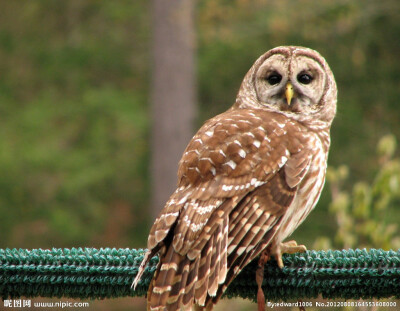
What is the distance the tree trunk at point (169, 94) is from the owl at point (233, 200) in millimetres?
6209

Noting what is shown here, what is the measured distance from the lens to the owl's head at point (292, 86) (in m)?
4.30

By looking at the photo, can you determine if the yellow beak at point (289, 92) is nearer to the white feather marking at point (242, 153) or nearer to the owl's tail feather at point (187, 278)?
the white feather marking at point (242, 153)

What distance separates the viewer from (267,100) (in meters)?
4.38

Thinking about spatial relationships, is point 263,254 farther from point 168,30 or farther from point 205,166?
point 168,30

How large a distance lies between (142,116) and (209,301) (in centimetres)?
858

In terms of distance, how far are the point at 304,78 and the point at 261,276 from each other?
5.15 ft

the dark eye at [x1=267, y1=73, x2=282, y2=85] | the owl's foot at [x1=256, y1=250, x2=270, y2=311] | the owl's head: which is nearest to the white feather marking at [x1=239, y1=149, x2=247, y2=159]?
the owl's foot at [x1=256, y1=250, x2=270, y2=311]

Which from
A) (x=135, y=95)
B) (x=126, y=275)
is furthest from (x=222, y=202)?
(x=135, y=95)

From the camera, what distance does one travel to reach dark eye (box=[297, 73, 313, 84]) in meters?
4.39

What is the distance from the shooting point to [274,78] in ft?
14.5

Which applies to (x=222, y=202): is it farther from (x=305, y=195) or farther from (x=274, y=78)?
(x=274, y=78)

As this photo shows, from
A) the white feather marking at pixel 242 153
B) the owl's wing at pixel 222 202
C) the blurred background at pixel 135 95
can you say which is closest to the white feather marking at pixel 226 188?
the owl's wing at pixel 222 202

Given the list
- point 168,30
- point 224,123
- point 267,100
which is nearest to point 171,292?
point 224,123

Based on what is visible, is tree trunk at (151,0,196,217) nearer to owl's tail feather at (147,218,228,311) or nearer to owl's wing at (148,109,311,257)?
owl's wing at (148,109,311,257)
